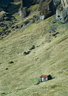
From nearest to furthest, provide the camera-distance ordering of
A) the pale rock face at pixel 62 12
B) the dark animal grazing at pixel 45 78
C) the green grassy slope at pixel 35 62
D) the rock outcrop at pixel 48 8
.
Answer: the green grassy slope at pixel 35 62 → the dark animal grazing at pixel 45 78 → the pale rock face at pixel 62 12 → the rock outcrop at pixel 48 8

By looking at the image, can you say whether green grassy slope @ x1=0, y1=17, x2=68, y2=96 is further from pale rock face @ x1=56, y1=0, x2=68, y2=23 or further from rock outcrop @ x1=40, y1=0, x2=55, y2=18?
rock outcrop @ x1=40, y1=0, x2=55, y2=18

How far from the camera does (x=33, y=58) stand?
99312 millimetres

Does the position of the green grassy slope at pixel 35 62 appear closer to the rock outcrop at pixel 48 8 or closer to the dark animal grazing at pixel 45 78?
the dark animal grazing at pixel 45 78

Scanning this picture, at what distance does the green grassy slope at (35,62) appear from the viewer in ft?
204

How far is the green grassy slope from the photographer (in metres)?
62.1

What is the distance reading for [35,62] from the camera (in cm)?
9419

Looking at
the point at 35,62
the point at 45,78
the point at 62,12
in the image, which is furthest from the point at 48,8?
the point at 45,78

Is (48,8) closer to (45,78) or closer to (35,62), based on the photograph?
(35,62)

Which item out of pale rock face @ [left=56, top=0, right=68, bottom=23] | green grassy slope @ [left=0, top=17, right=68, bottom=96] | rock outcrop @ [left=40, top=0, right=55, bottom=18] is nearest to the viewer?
green grassy slope @ [left=0, top=17, right=68, bottom=96]

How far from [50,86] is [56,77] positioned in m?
10.7

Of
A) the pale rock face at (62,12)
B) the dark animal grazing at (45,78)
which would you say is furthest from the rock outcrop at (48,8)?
the dark animal grazing at (45,78)

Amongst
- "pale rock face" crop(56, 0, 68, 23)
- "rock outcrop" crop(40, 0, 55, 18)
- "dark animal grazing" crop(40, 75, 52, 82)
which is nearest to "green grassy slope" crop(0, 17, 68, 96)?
"dark animal grazing" crop(40, 75, 52, 82)

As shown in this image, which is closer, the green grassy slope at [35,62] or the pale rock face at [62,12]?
the green grassy slope at [35,62]

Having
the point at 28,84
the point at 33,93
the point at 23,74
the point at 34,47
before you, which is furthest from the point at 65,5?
the point at 33,93
